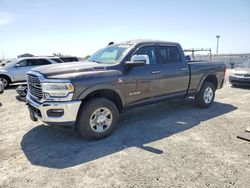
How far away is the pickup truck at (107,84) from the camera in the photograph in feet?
14.1

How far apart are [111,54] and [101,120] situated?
5.59ft

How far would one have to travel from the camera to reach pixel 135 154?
13.4 ft

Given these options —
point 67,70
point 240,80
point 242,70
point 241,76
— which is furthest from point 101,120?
point 242,70

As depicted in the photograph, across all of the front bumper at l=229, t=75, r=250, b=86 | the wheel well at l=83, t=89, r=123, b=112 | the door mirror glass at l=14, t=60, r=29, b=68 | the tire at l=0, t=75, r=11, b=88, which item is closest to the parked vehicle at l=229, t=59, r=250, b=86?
the front bumper at l=229, t=75, r=250, b=86

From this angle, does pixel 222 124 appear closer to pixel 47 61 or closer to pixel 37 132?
pixel 37 132

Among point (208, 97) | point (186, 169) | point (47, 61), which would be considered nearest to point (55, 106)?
point (186, 169)

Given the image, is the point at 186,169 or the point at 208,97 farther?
the point at 208,97

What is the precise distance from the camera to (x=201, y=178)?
10.8 ft

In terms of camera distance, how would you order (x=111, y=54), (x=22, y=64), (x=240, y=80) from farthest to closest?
(x=22, y=64), (x=240, y=80), (x=111, y=54)

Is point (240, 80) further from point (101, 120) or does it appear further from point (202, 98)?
point (101, 120)

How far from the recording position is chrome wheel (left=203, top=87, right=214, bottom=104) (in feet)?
24.0

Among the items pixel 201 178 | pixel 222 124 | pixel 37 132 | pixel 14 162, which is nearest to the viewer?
pixel 201 178

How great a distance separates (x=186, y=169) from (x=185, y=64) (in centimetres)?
362

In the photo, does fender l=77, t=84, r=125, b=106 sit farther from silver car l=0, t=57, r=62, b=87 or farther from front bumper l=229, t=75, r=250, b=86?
silver car l=0, t=57, r=62, b=87
